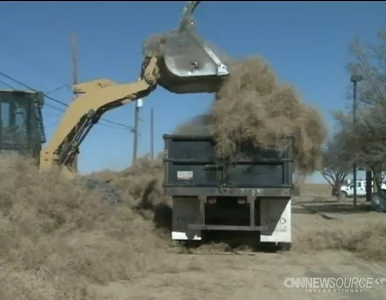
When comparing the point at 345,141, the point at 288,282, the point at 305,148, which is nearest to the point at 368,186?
the point at 345,141

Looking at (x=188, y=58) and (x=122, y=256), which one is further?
(x=188, y=58)

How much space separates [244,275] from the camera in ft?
33.6

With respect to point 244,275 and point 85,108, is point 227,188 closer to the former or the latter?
point 244,275

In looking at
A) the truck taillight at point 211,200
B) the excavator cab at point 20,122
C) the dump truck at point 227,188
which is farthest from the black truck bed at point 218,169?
the excavator cab at point 20,122

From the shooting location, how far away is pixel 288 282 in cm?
962

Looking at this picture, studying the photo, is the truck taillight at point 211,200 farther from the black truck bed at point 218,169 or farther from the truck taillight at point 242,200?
the truck taillight at point 242,200

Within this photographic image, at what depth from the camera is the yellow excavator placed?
1363cm

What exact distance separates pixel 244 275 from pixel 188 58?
5.49 meters

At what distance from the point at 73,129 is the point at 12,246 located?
588 centimetres

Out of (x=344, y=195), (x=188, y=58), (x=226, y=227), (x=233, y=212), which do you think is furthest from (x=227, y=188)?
(x=344, y=195)

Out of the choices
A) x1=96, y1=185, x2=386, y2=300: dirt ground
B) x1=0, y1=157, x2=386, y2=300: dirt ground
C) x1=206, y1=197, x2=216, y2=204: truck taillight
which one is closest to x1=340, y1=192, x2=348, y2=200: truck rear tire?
x1=0, y1=157, x2=386, y2=300: dirt ground

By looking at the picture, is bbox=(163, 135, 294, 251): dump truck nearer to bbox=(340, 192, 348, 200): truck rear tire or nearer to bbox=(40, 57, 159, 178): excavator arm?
bbox=(40, 57, 159, 178): excavator arm

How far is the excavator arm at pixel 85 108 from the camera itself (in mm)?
14602

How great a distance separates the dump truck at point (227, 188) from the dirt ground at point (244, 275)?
2.20 feet
